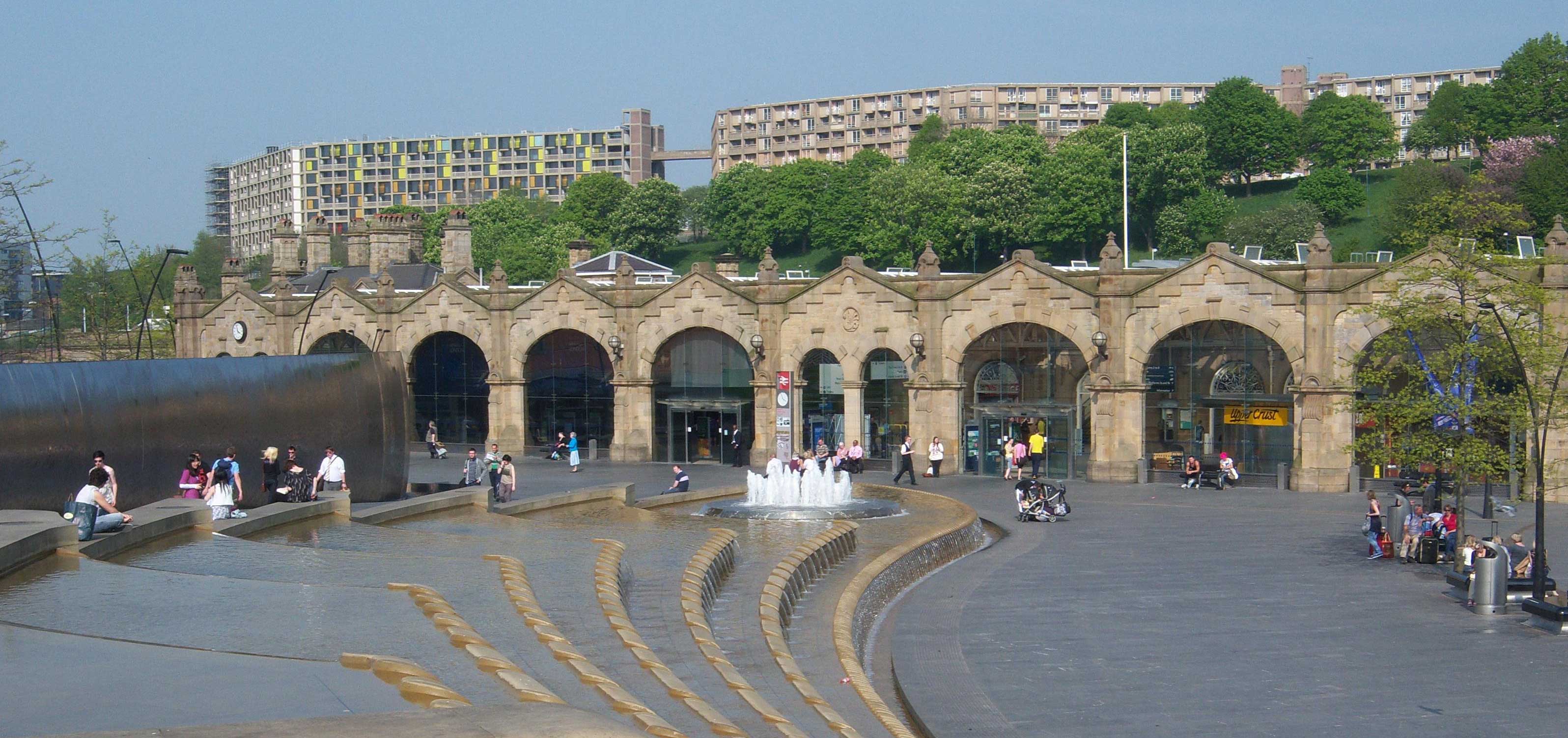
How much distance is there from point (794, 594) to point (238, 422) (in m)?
13.8

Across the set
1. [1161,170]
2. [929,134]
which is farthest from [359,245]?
[929,134]

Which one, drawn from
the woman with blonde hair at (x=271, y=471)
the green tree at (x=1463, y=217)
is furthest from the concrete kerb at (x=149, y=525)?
the green tree at (x=1463, y=217)

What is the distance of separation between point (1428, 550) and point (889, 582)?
417 inches

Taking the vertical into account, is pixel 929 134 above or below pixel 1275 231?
above

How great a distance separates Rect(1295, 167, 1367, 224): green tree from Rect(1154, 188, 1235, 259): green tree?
900 cm

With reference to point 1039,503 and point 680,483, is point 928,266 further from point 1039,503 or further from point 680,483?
point 1039,503

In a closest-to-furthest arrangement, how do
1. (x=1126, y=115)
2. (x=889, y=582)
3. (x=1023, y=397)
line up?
(x=889, y=582), (x=1023, y=397), (x=1126, y=115)

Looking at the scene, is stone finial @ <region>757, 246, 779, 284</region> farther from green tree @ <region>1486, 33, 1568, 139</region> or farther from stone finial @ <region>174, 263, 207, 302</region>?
green tree @ <region>1486, 33, 1568, 139</region>

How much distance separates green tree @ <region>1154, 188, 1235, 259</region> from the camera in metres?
102

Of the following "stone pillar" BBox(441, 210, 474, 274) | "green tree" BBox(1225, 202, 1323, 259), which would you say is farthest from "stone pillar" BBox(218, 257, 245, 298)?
"green tree" BBox(1225, 202, 1323, 259)

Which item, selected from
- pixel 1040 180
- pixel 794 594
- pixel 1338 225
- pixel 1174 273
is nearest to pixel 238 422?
pixel 794 594

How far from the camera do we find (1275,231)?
96.2 m

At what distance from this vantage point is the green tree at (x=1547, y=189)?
8669 centimetres

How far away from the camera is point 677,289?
2029 inches
